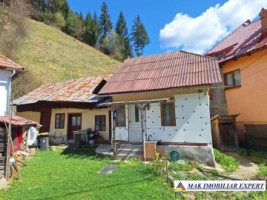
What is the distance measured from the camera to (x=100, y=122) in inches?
698

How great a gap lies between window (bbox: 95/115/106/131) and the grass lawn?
615 cm

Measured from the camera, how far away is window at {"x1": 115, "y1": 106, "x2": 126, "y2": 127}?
13694 mm

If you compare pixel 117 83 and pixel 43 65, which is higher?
pixel 43 65

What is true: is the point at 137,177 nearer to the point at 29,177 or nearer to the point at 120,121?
the point at 29,177

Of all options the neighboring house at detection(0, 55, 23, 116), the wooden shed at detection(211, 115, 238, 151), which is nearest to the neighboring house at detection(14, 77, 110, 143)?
the neighboring house at detection(0, 55, 23, 116)

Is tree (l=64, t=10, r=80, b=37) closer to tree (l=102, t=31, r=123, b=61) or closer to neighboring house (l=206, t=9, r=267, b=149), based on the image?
tree (l=102, t=31, r=123, b=61)

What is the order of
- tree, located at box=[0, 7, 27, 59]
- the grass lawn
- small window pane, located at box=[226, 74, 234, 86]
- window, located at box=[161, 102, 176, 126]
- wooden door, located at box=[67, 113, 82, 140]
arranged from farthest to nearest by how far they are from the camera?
tree, located at box=[0, 7, 27, 59] → wooden door, located at box=[67, 113, 82, 140] → small window pane, located at box=[226, 74, 234, 86] → window, located at box=[161, 102, 176, 126] → the grass lawn

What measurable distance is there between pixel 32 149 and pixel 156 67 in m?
10.1

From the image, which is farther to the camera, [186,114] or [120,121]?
[120,121]

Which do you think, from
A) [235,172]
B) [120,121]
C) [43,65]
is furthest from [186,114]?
[43,65]

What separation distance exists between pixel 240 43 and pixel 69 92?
14.1 meters

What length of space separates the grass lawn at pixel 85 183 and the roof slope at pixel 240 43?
930 cm

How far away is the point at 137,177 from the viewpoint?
859 cm

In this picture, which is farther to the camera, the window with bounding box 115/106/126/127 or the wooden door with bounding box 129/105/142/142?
the window with bounding box 115/106/126/127
